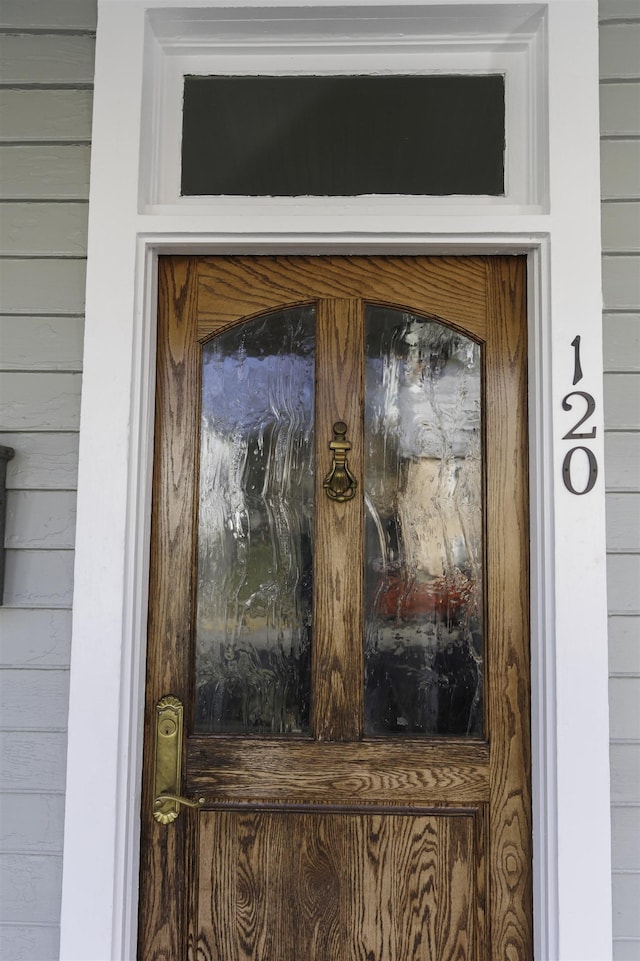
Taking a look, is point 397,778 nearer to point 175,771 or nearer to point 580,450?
point 175,771

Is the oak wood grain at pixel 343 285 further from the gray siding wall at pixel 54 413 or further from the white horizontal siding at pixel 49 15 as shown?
the white horizontal siding at pixel 49 15

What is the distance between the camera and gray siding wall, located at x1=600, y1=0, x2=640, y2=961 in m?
1.44

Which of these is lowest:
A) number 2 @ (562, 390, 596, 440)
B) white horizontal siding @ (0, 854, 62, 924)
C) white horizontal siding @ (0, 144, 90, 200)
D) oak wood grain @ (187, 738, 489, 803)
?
white horizontal siding @ (0, 854, 62, 924)

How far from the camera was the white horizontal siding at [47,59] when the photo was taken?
1.58 meters

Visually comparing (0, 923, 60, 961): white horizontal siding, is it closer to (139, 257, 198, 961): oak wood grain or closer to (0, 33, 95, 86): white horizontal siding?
(139, 257, 198, 961): oak wood grain

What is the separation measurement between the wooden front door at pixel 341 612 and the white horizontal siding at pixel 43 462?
189mm

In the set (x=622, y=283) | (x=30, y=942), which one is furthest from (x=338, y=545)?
(x=30, y=942)

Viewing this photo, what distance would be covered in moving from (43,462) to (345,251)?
81 centimetres

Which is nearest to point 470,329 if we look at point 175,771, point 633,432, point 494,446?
point 494,446

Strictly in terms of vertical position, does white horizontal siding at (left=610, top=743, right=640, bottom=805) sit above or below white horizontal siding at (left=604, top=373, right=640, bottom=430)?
below

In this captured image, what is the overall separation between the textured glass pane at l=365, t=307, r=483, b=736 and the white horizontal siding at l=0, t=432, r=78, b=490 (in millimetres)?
650

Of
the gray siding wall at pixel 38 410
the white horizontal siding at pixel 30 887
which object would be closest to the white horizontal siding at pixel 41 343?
the gray siding wall at pixel 38 410

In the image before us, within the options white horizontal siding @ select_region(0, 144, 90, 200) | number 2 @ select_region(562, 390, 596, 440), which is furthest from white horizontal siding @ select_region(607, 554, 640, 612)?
white horizontal siding @ select_region(0, 144, 90, 200)

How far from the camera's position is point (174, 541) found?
1576mm
